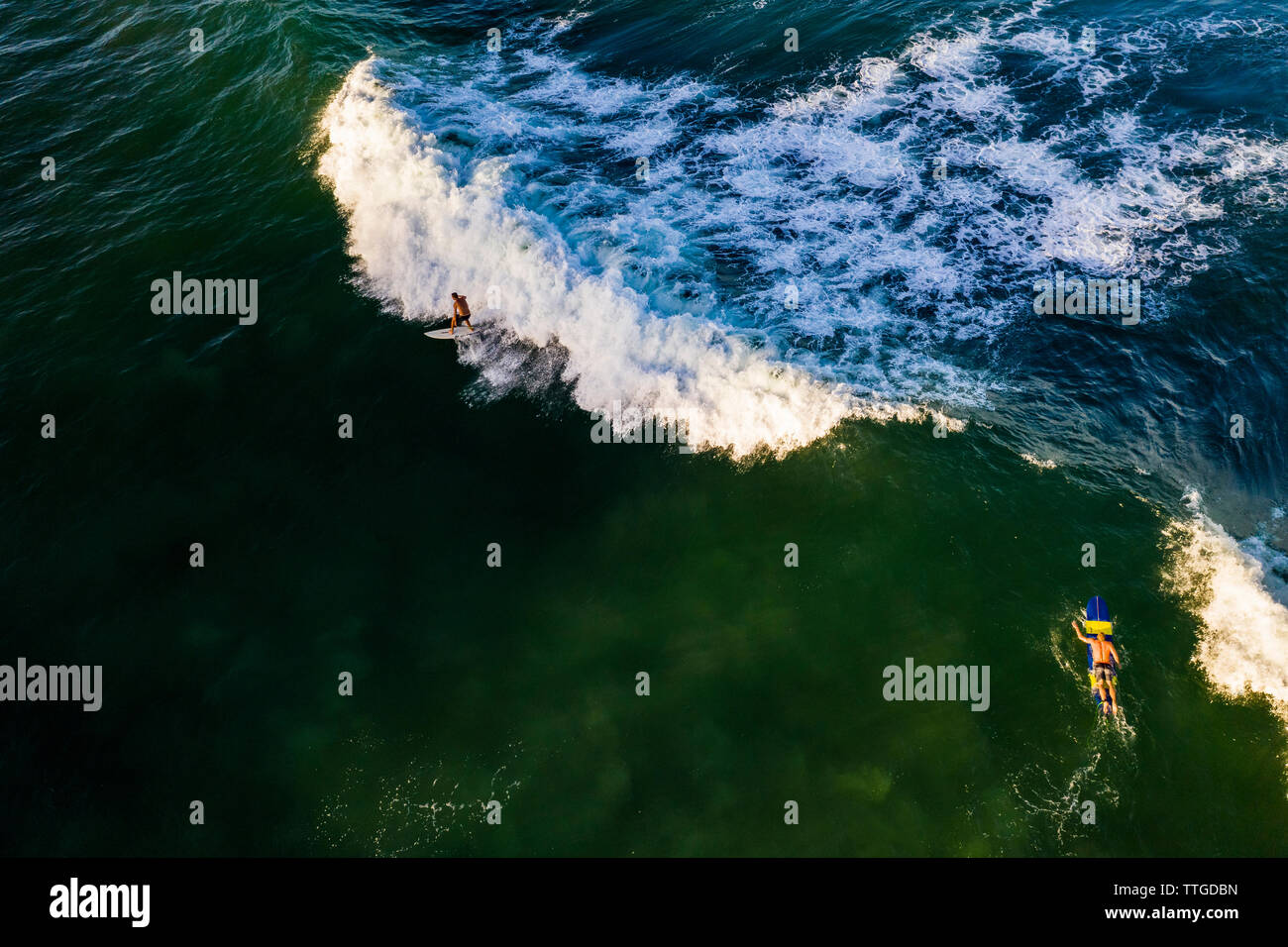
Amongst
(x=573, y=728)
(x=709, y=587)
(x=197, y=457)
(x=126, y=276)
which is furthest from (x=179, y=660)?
(x=126, y=276)

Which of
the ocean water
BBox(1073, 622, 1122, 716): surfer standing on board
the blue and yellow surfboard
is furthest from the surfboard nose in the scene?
the ocean water

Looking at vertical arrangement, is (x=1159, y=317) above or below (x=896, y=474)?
above

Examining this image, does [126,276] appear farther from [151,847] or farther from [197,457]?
[151,847]

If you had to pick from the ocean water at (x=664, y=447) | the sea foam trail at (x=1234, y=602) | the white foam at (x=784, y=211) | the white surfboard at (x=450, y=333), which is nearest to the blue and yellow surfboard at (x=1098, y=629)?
the ocean water at (x=664, y=447)

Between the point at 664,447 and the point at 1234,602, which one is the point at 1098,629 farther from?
the point at 664,447

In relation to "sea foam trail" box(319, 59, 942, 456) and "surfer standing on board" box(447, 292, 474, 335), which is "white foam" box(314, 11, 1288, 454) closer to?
"sea foam trail" box(319, 59, 942, 456)

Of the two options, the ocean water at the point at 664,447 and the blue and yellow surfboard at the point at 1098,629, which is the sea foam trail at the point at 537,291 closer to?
the ocean water at the point at 664,447

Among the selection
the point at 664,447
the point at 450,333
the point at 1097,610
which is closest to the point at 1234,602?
the point at 1097,610
